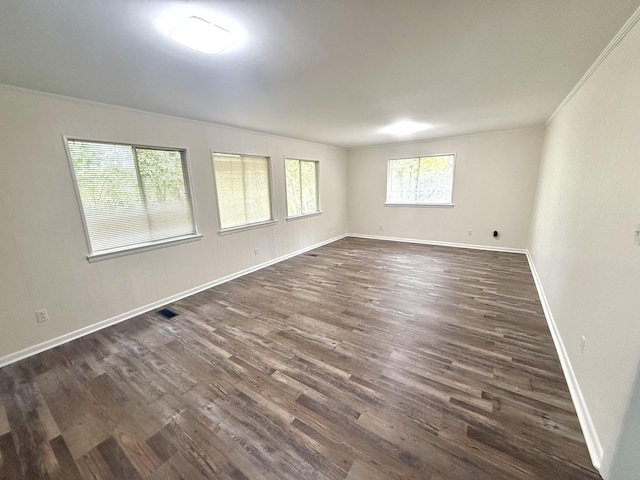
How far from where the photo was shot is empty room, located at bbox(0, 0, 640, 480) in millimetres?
1405

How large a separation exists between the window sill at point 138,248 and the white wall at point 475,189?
478cm

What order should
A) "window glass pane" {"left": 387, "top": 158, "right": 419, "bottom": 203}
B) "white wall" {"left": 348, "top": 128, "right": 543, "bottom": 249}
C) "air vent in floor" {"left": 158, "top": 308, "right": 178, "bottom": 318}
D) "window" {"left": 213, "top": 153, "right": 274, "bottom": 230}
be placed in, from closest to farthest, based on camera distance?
"air vent in floor" {"left": 158, "top": 308, "right": 178, "bottom": 318}, "window" {"left": 213, "top": 153, "right": 274, "bottom": 230}, "white wall" {"left": 348, "top": 128, "right": 543, "bottom": 249}, "window glass pane" {"left": 387, "top": 158, "right": 419, "bottom": 203}

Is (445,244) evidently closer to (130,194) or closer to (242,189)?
(242,189)

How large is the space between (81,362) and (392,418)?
2765 millimetres

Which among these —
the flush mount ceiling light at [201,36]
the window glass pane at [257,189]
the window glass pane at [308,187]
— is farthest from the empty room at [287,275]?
the window glass pane at [308,187]

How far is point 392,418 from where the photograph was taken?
167 cm

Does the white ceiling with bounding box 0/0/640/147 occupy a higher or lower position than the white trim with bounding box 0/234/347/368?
higher

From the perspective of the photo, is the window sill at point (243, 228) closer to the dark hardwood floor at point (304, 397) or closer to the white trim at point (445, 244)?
the dark hardwood floor at point (304, 397)

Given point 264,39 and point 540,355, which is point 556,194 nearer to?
point 540,355

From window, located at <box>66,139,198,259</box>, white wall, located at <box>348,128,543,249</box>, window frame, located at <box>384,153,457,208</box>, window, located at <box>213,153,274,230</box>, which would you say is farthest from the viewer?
window frame, located at <box>384,153,457,208</box>

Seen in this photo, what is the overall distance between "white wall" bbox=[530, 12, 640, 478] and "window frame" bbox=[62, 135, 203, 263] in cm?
422

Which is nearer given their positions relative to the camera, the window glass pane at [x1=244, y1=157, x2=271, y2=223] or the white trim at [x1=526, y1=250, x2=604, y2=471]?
the white trim at [x1=526, y1=250, x2=604, y2=471]

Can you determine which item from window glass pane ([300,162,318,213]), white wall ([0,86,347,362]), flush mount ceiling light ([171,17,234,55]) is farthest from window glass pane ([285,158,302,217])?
flush mount ceiling light ([171,17,234,55])

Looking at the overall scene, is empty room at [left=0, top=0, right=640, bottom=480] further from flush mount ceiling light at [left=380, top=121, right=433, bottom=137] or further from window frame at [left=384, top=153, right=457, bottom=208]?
window frame at [left=384, top=153, right=457, bottom=208]
